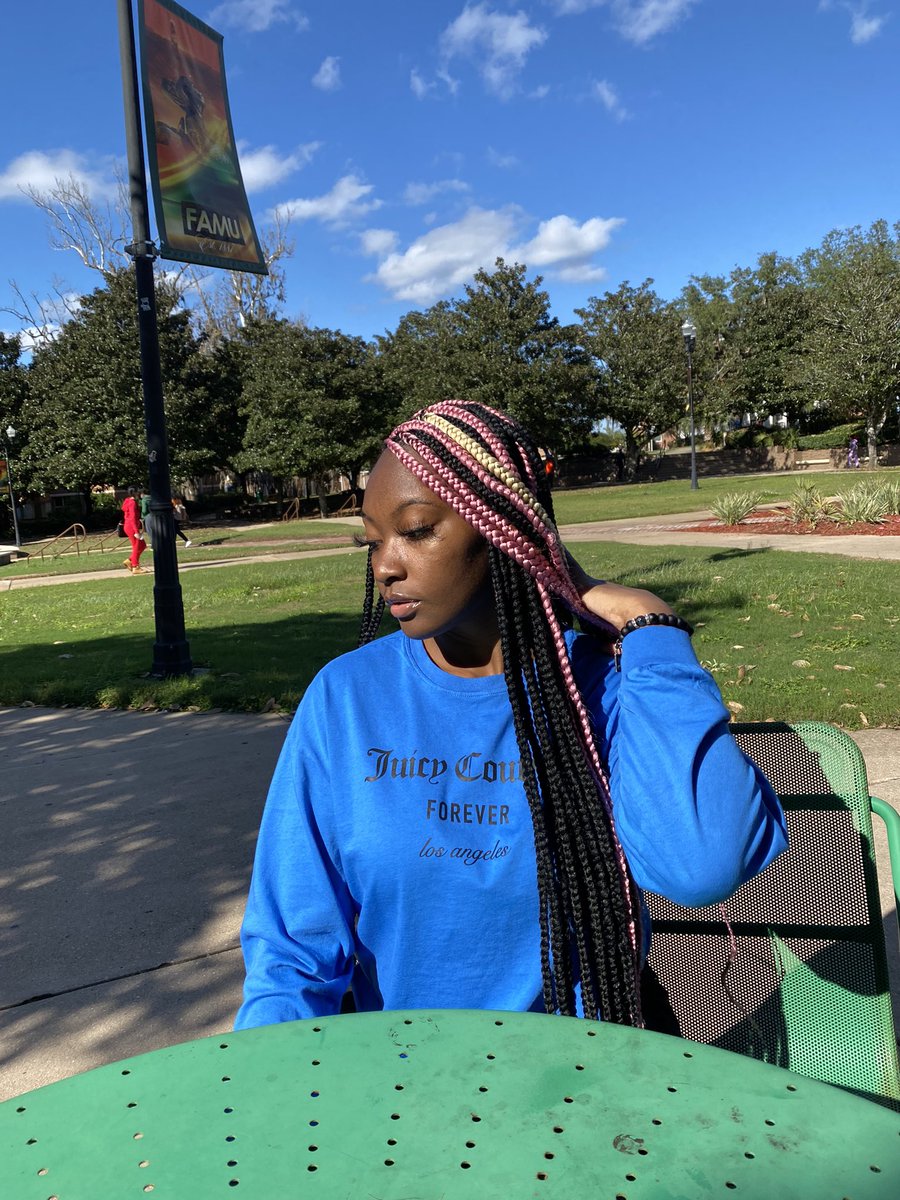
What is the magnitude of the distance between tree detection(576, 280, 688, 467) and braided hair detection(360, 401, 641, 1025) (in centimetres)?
4460

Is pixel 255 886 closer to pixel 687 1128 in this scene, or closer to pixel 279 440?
pixel 687 1128

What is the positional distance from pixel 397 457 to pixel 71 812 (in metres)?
3.89

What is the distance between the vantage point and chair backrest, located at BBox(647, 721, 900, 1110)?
182 cm

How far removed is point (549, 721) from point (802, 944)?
30.6 inches

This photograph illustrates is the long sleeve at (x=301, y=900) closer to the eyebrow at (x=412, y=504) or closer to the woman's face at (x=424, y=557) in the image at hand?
the woman's face at (x=424, y=557)

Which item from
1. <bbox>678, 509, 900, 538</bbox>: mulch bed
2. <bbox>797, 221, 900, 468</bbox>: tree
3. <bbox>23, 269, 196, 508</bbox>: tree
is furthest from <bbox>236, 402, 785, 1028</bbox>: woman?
<bbox>797, 221, 900, 468</bbox>: tree

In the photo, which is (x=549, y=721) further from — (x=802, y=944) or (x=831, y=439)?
(x=831, y=439)

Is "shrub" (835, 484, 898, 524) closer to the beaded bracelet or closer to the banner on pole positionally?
the banner on pole

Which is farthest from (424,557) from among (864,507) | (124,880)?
(864,507)

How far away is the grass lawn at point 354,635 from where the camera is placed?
6.32 metres

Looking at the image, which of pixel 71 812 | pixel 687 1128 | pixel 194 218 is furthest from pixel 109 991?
pixel 194 218

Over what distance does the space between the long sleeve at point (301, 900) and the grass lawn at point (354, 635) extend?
14.3 feet

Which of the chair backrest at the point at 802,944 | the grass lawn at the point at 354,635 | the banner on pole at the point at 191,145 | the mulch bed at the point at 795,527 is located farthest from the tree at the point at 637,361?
the chair backrest at the point at 802,944

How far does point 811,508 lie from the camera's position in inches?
652
